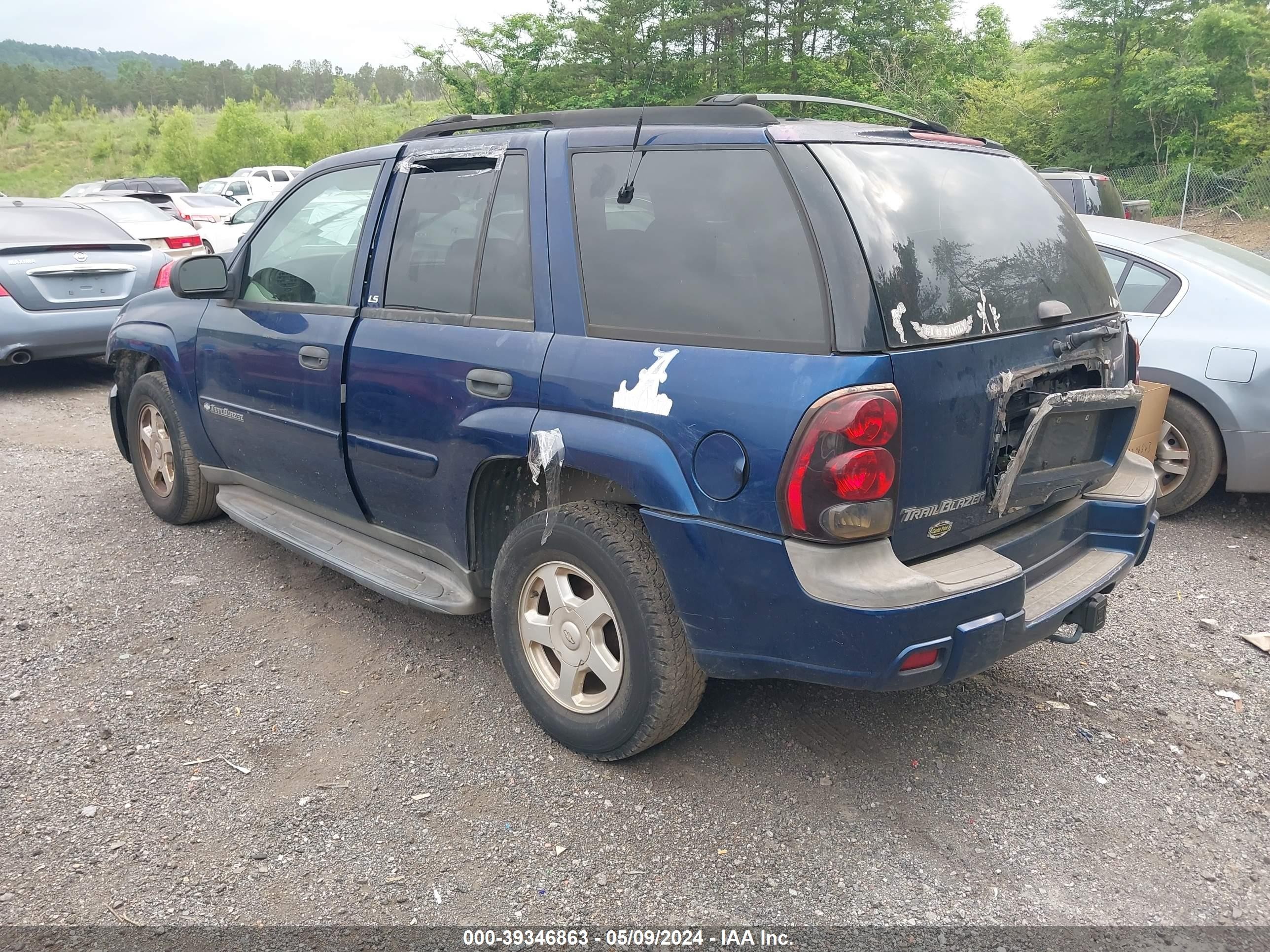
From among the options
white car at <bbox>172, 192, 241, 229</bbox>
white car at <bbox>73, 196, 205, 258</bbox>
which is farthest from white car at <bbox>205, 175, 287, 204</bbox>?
white car at <bbox>73, 196, 205, 258</bbox>

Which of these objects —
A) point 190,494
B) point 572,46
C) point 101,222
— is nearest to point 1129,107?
point 572,46

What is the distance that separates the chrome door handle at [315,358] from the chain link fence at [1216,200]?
21356 mm

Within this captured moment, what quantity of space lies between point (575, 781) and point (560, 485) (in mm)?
923

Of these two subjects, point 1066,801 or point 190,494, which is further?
point 190,494

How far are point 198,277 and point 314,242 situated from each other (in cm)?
61

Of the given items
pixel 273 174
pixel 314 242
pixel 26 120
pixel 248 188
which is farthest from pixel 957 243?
pixel 26 120

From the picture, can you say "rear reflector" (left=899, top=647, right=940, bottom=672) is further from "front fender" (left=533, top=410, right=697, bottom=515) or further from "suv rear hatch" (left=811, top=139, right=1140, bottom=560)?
"front fender" (left=533, top=410, right=697, bottom=515)

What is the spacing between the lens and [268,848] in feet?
8.80

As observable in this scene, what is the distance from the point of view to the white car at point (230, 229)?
50.8 feet

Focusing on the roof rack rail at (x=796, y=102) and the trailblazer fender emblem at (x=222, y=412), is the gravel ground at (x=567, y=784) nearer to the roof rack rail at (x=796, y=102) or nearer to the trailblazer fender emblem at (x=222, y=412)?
the trailblazer fender emblem at (x=222, y=412)

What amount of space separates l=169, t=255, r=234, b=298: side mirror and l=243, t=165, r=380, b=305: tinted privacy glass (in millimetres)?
112

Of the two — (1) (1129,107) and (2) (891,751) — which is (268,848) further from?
(1) (1129,107)

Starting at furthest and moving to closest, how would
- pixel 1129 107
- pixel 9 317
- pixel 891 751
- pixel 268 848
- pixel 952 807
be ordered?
1. pixel 1129 107
2. pixel 9 317
3. pixel 891 751
4. pixel 952 807
5. pixel 268 848

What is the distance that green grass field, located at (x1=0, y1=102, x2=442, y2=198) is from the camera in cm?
5131
